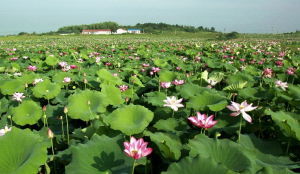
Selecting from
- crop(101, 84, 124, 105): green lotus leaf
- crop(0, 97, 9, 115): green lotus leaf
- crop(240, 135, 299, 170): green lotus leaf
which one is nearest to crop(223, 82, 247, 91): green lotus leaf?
crop(240, 135, 299, 170): green lotus leaf

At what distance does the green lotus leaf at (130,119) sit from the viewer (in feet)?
6.37

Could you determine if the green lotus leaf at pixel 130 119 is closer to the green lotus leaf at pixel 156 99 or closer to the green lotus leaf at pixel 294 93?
the green lotus leaf at pixel 156 99

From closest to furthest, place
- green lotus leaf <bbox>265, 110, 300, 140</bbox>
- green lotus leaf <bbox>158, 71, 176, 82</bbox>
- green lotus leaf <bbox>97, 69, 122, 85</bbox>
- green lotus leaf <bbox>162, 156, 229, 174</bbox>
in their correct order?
1. green lotus leaf <bbox>162, 156, 229, 174</bbox>
2. green lotus leaf <bbox>265, 110, 300, 140</bbox>
3. green lotus leaf <bbox>97, 69, 122, 85</bbox>
4. green lotus leaf <bbox>158, 71, 176, 82</bbox>

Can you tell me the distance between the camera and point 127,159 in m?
1.56

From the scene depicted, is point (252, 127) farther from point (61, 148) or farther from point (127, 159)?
point (61, 148)

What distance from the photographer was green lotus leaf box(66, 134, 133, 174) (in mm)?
1483

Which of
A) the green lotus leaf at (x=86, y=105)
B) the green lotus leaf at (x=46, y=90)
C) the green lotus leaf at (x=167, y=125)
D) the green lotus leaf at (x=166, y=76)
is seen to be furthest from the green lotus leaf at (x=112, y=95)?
the green lotus leaf at (x=166, y=76)

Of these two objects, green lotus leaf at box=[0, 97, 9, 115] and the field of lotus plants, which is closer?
the field of lotus plants

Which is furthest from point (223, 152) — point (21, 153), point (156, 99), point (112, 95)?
point (112, 95)

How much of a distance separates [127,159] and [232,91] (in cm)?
189

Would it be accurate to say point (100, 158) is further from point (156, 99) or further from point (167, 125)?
point (156, 99)

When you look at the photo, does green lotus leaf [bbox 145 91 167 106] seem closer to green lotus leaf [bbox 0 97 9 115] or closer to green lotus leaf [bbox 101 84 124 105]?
green lotus leaf [bbox 101 84 124 105]

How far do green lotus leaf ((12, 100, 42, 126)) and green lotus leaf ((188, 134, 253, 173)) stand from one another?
5.64 feet

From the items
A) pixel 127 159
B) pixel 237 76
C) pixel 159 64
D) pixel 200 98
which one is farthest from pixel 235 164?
pixel 159 64
